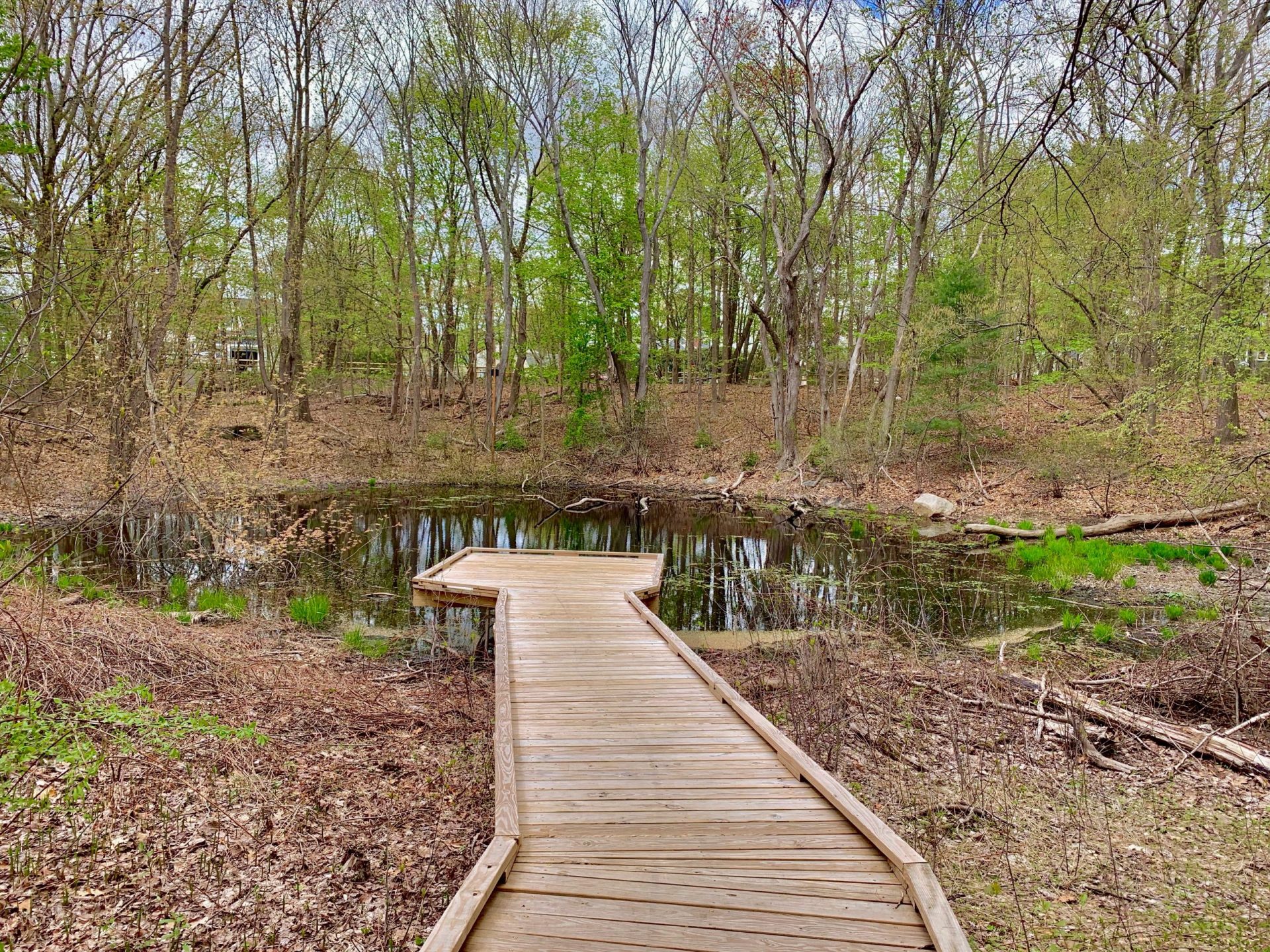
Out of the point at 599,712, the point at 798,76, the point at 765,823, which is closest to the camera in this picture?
the point at 765,823

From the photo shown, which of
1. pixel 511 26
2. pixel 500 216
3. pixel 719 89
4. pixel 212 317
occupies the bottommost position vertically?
pixel 212 317

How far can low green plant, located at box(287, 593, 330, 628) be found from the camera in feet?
27.2

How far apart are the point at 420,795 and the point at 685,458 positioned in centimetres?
1940

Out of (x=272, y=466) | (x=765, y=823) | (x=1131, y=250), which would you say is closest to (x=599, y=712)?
(x=765, y=823)

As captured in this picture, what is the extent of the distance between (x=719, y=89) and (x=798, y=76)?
3.84 m

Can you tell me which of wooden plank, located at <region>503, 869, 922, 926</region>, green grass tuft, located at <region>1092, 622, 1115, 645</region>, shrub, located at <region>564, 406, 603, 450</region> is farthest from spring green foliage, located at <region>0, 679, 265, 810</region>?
shrub, located at <region>564, 406, 603, 450</region>

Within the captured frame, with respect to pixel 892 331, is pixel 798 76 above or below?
above

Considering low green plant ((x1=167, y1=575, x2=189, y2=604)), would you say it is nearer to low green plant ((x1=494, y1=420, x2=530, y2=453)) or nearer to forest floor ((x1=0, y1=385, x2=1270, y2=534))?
forest floor ((x1=0, y1=385, x2=1270, y2=534))

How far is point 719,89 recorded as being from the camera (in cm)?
1989

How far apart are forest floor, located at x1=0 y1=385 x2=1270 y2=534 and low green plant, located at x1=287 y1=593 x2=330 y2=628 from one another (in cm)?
181

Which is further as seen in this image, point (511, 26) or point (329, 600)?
point (511, 26)

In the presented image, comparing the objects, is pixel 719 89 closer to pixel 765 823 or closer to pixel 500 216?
pixel 500 216

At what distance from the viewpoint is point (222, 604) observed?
861 centimetres

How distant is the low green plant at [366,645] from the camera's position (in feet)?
24.4
